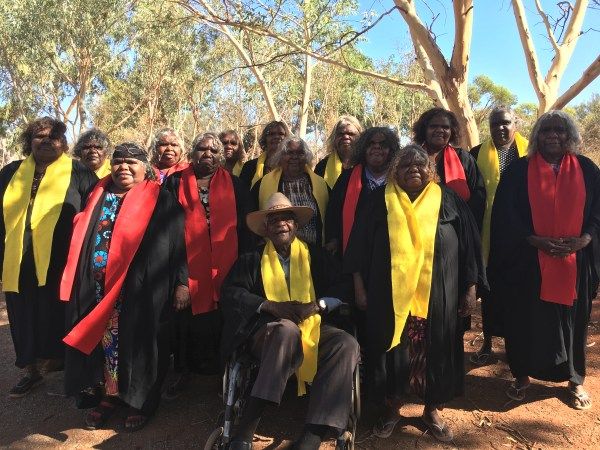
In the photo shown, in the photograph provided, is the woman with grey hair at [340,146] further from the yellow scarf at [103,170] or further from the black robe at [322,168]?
the yellow scarf at [103,170]

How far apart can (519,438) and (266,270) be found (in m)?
2.02

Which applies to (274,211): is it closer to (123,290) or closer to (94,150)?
(123,290)

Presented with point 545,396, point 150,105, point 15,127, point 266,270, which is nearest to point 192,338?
point 266,270

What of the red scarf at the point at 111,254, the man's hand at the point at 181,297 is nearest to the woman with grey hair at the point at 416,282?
the man's hand at the point at 181,297

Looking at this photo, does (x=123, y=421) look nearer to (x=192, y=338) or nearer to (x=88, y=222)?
(x=192, y=338)

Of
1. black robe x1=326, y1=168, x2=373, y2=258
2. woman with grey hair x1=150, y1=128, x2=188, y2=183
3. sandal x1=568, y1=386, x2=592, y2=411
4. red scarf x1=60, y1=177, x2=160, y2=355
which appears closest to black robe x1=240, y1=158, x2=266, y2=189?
woman with grey hair x1=150, y1=128, x2=188, y2=183

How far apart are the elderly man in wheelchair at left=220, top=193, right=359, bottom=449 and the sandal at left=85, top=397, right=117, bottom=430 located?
43.4 inches

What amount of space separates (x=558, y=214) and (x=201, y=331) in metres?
2.82

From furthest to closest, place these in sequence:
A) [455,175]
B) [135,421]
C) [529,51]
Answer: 1. [529,51]
2. [455,175]
3. [135,421]

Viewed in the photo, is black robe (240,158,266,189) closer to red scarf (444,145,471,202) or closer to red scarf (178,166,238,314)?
red scarf (178,166,238,314)

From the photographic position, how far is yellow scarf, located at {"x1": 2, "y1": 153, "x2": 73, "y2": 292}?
3691mm

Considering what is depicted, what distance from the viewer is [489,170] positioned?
414cm

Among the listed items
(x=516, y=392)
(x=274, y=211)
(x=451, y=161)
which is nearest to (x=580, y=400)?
(x=516, y=392)

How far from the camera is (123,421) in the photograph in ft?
11.3
